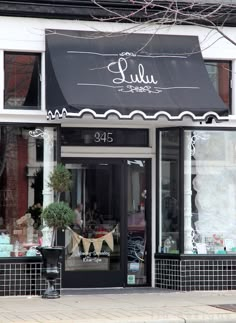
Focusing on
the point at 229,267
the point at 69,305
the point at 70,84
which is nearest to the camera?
the point at 69,305

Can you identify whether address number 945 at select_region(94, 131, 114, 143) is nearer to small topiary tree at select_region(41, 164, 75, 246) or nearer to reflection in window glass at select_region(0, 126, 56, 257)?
reflection in window glass at select_region(0, 126, 56, 257)

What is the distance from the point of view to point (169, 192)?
14328 millimetres

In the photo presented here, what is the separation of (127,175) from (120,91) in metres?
2.12

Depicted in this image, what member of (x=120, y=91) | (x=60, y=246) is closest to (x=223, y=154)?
(x=120, y=91)

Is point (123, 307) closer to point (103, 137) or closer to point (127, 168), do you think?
point (127, 168)

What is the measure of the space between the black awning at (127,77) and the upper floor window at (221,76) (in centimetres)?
48

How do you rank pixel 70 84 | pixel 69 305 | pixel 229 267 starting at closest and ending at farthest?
pixel 69 305
pixel 70 84
pixel 229 267

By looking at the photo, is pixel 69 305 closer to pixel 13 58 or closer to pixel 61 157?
pixel 61 157

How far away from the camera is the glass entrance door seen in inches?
558

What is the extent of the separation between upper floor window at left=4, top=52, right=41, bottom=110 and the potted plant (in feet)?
4.96

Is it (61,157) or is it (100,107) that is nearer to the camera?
(100,107)

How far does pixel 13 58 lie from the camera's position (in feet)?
44.3

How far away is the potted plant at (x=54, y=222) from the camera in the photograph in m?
12.6

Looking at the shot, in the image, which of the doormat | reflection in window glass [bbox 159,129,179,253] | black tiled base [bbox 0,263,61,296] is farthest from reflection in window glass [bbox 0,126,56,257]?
the doormat
